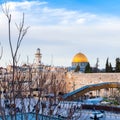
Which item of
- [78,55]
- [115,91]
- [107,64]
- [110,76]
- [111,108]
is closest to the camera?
[111,108]

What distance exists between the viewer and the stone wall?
28.6 metres

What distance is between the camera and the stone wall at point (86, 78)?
2855 cm

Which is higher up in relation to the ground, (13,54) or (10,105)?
(13,54)

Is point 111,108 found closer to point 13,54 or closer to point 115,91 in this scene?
point 115,91

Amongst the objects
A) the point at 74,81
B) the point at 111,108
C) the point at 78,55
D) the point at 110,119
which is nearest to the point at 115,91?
the point at 74,81

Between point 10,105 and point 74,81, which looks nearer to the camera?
point 10,105

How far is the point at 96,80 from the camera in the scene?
29812 mm

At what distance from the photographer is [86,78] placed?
30938 millimetres

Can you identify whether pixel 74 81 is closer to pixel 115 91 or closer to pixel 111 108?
pixel 115 91

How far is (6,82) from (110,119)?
29.7 feet

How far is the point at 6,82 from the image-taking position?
3.40 meters

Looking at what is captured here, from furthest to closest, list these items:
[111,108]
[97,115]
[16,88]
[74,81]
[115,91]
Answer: [74,81], [115,91], [111,108], [97,115], [16,88]

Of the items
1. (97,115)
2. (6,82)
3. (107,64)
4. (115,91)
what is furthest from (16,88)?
(107,64)

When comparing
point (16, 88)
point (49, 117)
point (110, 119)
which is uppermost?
point (16, 88)
